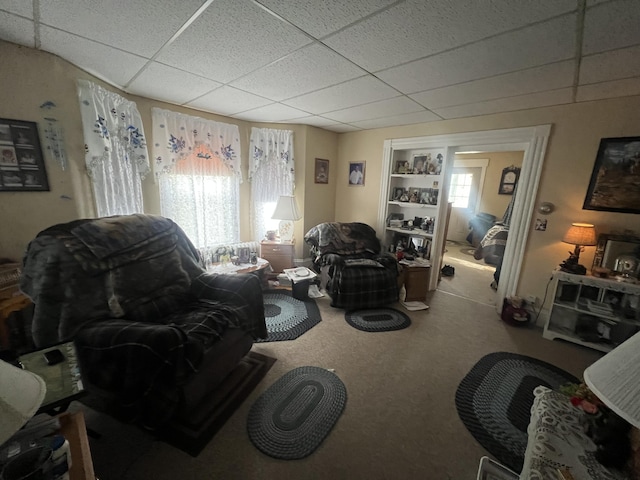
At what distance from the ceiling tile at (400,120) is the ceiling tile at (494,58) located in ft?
3.05

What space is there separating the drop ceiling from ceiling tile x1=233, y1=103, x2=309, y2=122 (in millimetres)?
397

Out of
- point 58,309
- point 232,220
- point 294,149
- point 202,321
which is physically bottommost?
point 202,321

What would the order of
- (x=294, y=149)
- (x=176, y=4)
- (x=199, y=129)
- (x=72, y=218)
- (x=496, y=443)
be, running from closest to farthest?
(x=176, y=4)
(x=496, y=443)
(x=72, y=218)
(x=199, y=129)
(x=294, y=149)

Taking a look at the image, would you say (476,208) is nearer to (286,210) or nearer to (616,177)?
(616,177)

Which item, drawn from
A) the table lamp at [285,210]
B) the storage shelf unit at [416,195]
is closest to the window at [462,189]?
the storage shelf unit at [416,195]

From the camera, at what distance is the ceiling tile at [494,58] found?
1.31 metres

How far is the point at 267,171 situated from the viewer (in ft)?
11.9

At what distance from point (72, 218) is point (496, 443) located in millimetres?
3256

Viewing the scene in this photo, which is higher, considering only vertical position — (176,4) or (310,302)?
(176,4)

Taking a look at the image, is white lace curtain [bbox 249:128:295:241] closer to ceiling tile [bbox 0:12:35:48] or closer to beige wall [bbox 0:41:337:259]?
beige wall [bbox 0:41:337:259]

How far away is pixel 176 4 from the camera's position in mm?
1185

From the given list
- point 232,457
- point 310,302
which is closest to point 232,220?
point 310,302

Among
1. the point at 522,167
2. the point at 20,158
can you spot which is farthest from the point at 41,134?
the point at 522,167

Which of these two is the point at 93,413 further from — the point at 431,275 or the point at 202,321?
the point at 431,275
